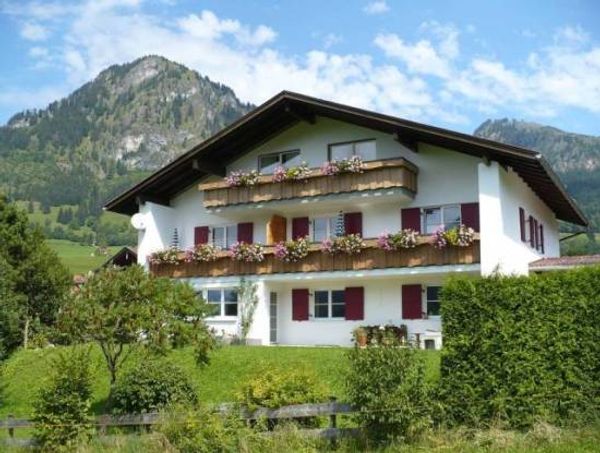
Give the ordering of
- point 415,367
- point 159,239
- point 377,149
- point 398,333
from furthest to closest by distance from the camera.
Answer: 1. point 159,239
2. point 377,149
3. point 398,333
4. point 415,367

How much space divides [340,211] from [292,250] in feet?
7.99

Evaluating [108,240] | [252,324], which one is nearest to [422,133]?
[252,324]

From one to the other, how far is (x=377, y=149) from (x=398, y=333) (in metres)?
6.56

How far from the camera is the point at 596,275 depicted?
→ 11695 mm

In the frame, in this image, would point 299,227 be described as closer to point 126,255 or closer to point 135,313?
point 126,255

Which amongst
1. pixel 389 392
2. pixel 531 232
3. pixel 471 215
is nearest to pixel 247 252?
pixel 471 215

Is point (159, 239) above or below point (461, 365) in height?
above

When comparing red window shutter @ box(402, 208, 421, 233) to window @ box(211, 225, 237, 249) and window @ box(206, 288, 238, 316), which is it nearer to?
window @ box(206, 288, 238, 316)

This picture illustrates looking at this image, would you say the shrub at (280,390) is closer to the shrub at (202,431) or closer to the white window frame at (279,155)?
the shrub at (202,431)

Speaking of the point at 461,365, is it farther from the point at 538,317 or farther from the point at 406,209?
the point at 406,209

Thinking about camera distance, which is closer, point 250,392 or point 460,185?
point 250,392

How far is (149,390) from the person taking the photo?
14.0 metres

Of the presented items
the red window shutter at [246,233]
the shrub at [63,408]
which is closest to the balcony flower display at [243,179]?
the red window shutter at [246,233]

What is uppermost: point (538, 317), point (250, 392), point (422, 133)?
point (422, 133)
